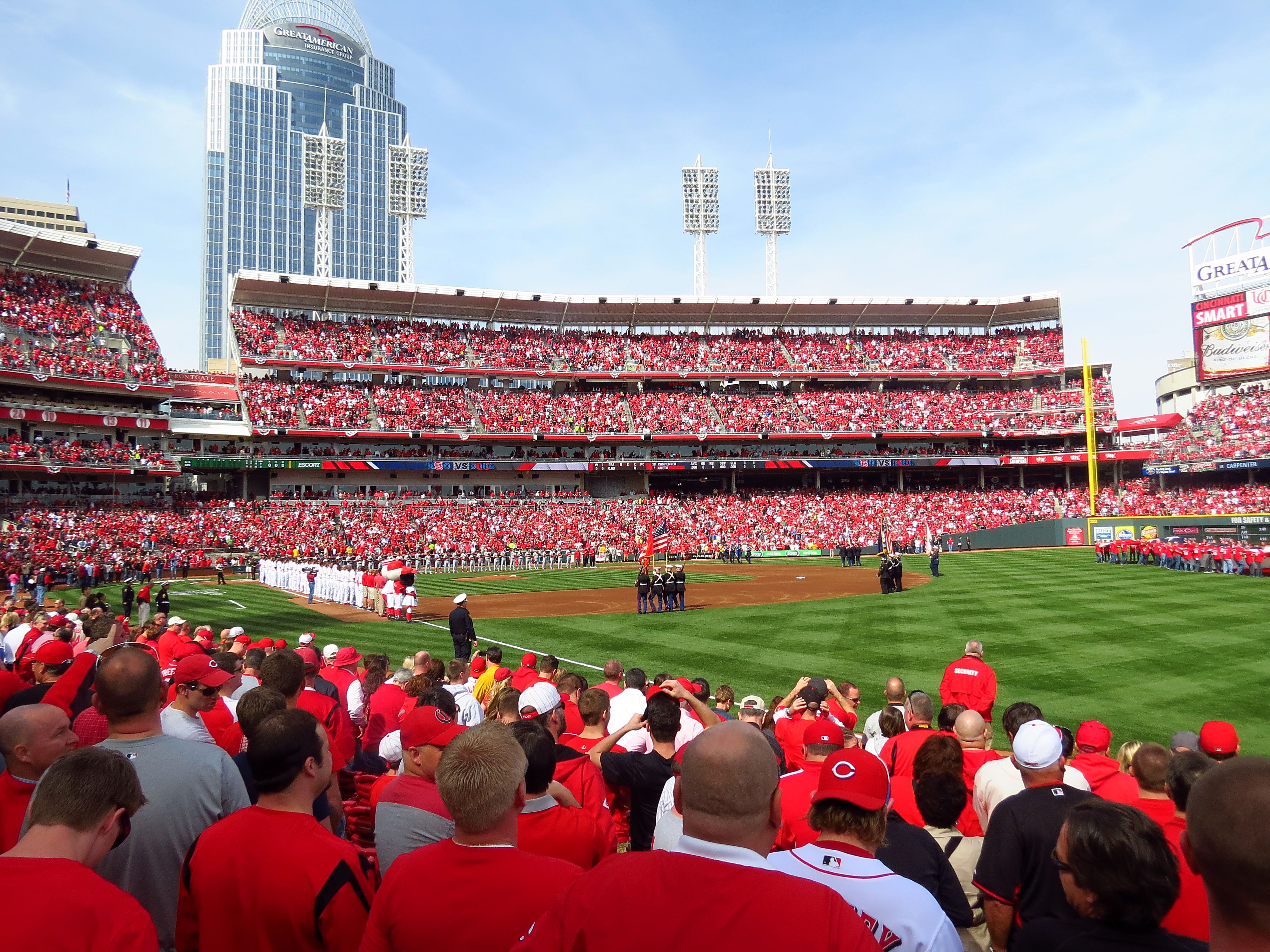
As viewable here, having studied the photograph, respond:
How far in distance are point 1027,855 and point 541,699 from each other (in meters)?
3.92

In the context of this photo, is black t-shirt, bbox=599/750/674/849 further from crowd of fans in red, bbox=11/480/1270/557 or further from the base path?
crowd of fans in red, bbox=11/480/1270/557

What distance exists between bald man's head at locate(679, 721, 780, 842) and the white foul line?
13.3m

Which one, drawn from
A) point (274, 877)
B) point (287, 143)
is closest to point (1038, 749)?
point (274, 877)

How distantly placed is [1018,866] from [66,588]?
43.1m

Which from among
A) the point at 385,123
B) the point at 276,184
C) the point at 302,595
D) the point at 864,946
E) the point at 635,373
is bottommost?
the point at 302,595

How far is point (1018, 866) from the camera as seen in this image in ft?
12.7

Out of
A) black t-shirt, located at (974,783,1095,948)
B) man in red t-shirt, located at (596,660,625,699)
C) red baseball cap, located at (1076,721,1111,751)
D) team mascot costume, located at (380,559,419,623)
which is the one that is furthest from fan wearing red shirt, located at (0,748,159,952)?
team mascot costume, located at (380,559,419,623)

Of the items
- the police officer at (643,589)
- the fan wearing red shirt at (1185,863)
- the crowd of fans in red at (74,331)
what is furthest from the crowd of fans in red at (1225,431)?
the crowd of fans in red at (74,331)

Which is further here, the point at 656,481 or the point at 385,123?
the point at 385,123

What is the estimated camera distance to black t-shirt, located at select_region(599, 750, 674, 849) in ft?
16.7

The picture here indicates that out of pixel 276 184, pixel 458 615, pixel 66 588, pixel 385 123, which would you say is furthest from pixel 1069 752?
pixel 385 123

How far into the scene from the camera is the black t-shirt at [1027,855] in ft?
12.4

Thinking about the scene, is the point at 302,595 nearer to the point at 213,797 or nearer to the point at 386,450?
the point at 386,450

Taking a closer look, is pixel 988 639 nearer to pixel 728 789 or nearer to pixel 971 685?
pixel 971 685
